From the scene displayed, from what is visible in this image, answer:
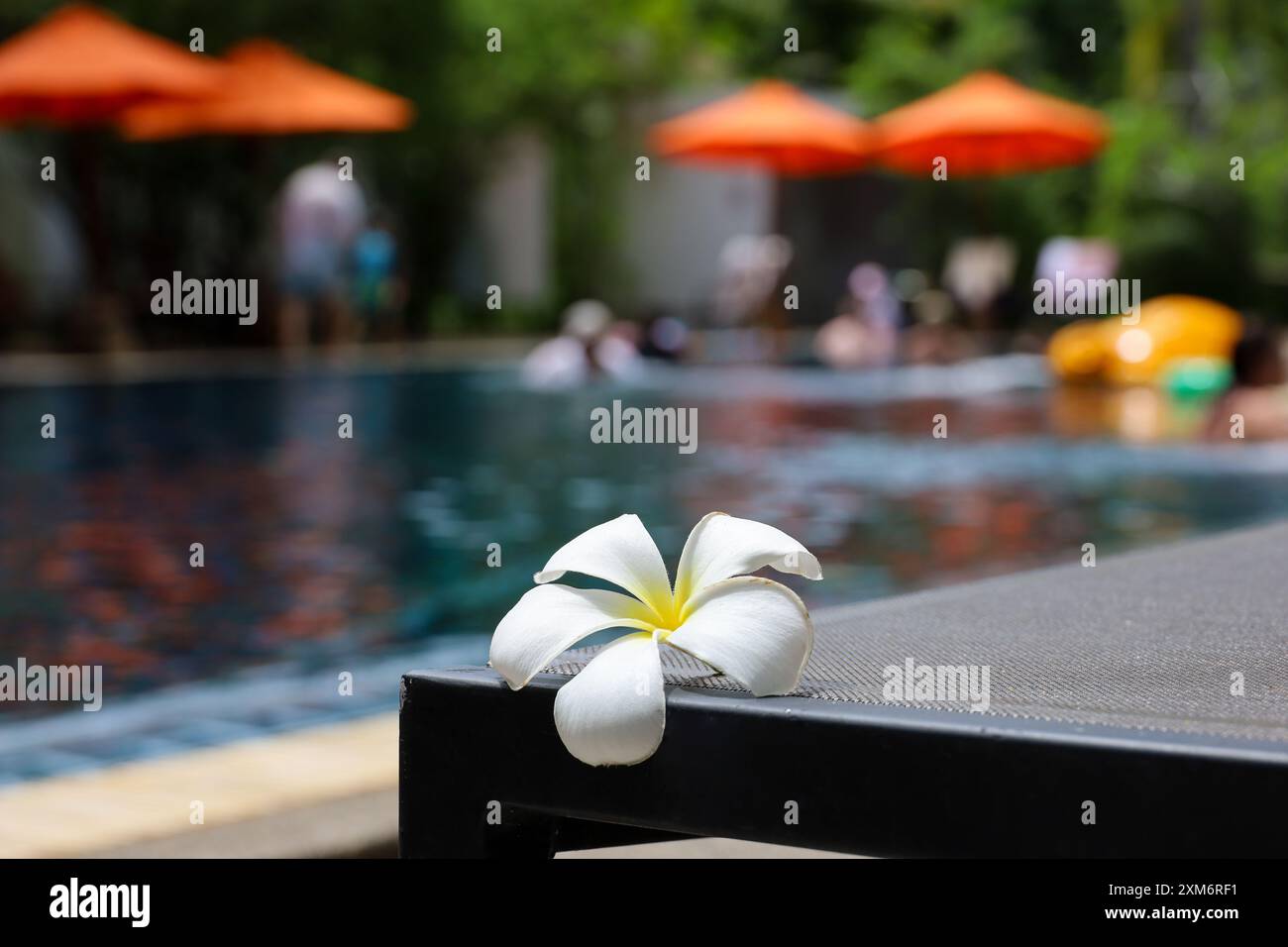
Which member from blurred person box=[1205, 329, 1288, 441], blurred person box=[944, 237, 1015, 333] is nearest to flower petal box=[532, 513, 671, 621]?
blurred person box=[1205, 329, 1288, 441]

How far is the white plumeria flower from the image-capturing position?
1.57 metres

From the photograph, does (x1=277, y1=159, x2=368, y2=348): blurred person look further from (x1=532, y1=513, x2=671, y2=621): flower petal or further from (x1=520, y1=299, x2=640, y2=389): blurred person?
(x1=532, y1=513, x2=671, y2=621): flower petal

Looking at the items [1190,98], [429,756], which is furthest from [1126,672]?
[1190,98]

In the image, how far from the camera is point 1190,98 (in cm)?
2569

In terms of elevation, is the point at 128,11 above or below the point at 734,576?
above

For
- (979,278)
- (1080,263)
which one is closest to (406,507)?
(1080,263)

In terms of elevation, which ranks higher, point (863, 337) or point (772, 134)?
point (772, 134)

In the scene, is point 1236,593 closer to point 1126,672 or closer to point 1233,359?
point 1126,672

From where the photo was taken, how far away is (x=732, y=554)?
5.43 ft

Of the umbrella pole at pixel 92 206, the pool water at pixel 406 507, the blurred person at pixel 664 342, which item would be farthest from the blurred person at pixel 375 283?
the pool water at pixel 406 507

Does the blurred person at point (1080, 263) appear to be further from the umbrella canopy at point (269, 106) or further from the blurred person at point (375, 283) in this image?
the umbrella canopy at point (269, 106)

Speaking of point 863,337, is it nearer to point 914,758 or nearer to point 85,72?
point 85,72

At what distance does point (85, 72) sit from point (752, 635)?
1611cm

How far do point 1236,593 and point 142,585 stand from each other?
4662 millimetres
